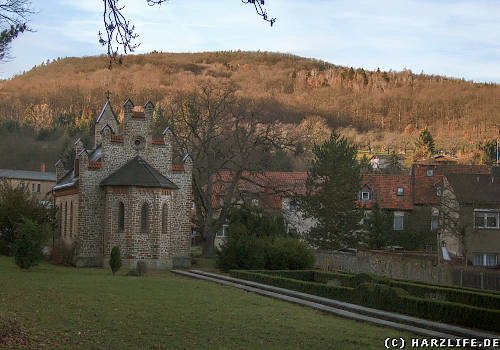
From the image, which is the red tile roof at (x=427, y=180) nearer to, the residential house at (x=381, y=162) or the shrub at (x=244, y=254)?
the shrub at (x=244, y=254)

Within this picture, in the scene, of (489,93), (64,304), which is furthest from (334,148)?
(489,93)

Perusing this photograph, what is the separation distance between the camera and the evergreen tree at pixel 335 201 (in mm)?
48281

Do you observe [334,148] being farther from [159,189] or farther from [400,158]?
[400,158]

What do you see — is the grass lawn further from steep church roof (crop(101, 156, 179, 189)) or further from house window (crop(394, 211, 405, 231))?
house window (crop(394, 211, 405, 231))

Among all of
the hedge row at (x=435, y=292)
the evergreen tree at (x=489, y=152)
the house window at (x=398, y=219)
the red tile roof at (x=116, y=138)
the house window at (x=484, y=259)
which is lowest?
the house window at (x=484, y=259)

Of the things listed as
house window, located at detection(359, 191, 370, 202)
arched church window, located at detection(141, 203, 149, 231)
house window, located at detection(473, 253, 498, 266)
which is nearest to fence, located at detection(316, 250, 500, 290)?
house window, located at detection(473, 253, 498, 266)

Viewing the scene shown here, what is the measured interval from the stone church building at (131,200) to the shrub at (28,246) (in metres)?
6.46

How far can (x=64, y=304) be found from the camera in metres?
17.8

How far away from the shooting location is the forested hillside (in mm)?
128875

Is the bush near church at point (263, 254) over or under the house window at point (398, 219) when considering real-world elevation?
under

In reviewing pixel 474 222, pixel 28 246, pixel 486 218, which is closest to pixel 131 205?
pixel 28 246

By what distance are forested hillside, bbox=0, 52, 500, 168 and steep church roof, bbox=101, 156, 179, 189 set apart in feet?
241

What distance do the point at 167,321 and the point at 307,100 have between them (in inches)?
6074

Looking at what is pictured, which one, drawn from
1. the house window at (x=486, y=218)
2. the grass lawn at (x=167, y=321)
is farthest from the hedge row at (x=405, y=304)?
the house window at (x=486, y=218)
